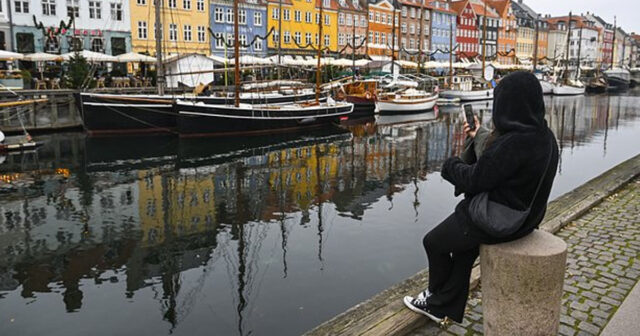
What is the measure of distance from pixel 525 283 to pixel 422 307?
120 centimetres

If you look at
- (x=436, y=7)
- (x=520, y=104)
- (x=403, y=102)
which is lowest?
(x=403, y=102)

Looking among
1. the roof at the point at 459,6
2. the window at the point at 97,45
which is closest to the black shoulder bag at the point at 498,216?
the window at the point at 97,45

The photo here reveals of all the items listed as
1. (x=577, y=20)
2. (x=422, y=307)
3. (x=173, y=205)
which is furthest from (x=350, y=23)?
(x=577, y=20)

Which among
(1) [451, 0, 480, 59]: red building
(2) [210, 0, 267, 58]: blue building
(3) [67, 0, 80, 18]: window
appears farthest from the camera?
(1) [451, 0, 480, 59]: red building

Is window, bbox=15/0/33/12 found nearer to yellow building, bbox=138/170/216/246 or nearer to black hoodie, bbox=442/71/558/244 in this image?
yellow building, bbox=138/170/216/246

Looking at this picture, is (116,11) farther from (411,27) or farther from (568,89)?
(568,89)

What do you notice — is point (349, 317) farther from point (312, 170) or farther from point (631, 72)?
point (631, 72)

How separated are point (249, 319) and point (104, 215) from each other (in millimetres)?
6685

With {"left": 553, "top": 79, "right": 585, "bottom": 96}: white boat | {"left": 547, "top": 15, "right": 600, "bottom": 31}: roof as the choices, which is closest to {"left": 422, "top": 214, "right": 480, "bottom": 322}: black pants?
{"left": 553, "top": 79, "right": 585, "bottom": 96}: white boat

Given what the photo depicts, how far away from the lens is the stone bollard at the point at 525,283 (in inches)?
137

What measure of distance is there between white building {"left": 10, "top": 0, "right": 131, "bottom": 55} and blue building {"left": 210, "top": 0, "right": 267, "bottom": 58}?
872 cm

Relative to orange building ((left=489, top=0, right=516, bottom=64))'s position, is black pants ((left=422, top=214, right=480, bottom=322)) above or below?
below

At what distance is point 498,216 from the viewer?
3.51 m

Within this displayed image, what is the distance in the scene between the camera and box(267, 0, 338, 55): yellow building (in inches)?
2233
